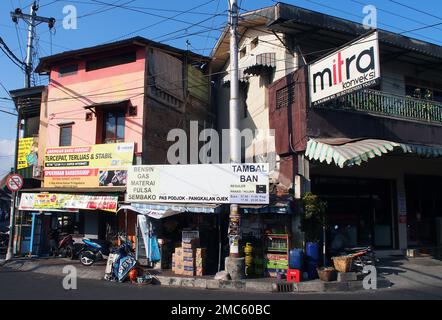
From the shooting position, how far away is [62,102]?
19.6m

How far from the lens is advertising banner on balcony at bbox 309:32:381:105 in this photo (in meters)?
11.4

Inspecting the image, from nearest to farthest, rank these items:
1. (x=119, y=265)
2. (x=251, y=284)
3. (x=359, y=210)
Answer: (x=251, y=284)
(x=119, y=265)
(x=359, y=210)

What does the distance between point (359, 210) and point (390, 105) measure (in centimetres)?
420

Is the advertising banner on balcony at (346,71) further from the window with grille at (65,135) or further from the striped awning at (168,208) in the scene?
the window with grille at (65,135)

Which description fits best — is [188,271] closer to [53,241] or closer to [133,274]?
[133,274]

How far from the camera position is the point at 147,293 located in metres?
10.5

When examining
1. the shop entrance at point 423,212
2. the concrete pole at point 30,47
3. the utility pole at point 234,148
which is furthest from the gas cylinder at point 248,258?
the concrete pole at point 30,47

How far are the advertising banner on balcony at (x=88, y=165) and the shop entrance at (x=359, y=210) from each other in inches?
299

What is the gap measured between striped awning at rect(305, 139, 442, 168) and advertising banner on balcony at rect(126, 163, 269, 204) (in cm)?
165

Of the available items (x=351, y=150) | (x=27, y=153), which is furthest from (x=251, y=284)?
(x=27, y=153)

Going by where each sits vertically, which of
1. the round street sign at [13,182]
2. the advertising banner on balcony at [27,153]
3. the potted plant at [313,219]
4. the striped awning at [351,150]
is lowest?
the potted plant at [313,219]

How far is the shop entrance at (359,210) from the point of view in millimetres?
15883

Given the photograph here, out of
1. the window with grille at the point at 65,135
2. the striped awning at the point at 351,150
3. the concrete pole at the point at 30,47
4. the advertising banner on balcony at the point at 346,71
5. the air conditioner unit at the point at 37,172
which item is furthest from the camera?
the concrete pole at the point at 30,47

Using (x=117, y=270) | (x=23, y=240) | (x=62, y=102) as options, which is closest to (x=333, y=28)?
(x=117, y=270)
